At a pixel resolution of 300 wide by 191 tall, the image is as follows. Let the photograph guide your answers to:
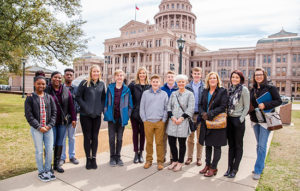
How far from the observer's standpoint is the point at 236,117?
4.53 m

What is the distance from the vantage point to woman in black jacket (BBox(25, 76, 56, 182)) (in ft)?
13.2

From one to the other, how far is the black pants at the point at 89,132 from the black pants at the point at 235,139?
3016 mm

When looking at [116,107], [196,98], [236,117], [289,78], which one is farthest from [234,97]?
[289,78]

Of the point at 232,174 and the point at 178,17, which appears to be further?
the point at 178,17

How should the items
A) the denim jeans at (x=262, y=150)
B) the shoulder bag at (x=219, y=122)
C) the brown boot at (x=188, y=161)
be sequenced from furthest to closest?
1. the brown boot at (x=188, y=161)
2. the denim jeans at (x=262, y=150)
3. the shoulder bag at (x=219, y=122)

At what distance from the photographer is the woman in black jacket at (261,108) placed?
454 centimetres

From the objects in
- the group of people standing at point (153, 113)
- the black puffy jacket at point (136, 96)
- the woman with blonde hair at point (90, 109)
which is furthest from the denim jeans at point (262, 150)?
the woman with blonde hair at point (90, 109)

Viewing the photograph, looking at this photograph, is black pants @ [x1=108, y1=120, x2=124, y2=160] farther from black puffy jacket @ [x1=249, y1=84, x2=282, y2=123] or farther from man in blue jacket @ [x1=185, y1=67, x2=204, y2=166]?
black puffy jacket @ [x1=249, y1=84, x2=282, y2=123]

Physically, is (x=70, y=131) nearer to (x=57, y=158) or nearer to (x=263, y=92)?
(x=57, y=158)

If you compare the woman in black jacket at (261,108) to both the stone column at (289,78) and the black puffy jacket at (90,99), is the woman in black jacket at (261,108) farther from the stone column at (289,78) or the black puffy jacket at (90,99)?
the stone column at (289,78)

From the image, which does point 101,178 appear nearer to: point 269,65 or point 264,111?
point 264,111

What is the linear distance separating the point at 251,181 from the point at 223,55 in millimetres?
73272

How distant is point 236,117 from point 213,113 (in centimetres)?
52

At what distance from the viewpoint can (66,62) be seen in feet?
59.8
